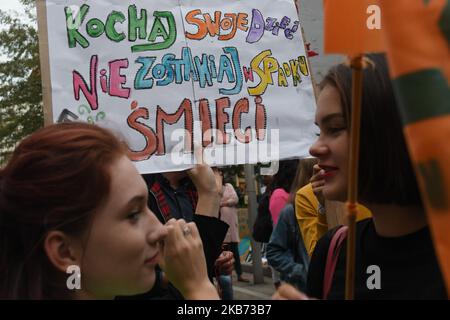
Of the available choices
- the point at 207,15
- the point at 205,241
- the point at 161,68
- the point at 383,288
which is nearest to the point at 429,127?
the point at 383,288

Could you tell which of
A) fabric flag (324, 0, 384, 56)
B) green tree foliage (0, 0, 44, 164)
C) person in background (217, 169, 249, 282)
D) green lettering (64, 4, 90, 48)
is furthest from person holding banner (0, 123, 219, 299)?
green tree foliage (0, 0, 44, 164)

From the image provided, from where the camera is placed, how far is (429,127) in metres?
0.87

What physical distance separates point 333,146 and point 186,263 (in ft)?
1.72

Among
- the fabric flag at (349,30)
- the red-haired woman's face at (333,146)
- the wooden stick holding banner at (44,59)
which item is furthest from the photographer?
the wooden stick holding banner at (44,59)

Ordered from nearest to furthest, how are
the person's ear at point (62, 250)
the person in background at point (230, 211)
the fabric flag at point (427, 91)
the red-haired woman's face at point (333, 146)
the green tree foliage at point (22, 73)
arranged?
the fabric flag at point (427, 91) < the person's ear at point (62, 250) < the red-haired woman's face at point (333, 146) < the person in background at point (230, 211) < the green tree foliage at point (22, 73)

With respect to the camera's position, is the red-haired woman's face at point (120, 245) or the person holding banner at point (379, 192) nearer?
the red-haired woman's face at point (120, 245)

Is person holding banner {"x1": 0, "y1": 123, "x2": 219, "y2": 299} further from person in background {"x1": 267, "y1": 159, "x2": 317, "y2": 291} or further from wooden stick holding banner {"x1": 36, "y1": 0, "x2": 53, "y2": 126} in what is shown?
person in background {"x1": 267, "y1": 159, "x2": 317, "y2": 291}

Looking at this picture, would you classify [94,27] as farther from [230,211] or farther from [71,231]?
[230,211]

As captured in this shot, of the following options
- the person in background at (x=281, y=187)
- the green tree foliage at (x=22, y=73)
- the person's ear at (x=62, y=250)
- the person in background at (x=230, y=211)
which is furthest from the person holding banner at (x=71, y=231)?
the green tree foliage at (x=22, y=73)

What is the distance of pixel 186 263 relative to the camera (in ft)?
5.19

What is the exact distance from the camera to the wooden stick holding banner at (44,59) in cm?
301

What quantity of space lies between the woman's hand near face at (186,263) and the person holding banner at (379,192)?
41 centimetres

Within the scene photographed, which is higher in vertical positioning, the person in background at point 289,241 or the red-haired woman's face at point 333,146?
the red-haired woman's face at point 333,146

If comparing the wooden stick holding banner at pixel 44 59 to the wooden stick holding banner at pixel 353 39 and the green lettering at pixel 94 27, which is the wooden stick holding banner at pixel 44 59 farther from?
the wooden stick holding banner at pixel 353 39
